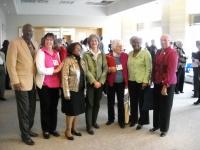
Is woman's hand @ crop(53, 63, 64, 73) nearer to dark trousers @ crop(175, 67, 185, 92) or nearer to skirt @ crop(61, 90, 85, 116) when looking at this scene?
skirt @ crop(61, 90, 85, 116)

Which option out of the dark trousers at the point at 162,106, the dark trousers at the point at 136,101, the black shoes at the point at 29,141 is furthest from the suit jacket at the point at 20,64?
the dark trousers at the point at 162,106

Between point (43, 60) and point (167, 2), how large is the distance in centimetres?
700

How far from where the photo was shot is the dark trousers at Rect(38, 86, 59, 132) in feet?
14.1

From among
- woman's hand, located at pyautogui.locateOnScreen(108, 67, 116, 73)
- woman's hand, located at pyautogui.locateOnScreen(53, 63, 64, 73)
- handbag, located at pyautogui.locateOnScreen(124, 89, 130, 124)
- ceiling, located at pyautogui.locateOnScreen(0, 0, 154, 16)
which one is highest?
ceiling, located at pyautogui.locateOnScreen(0, 0, 154, 16)

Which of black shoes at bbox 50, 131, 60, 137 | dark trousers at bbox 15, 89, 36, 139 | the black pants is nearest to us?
dark trousers at bbox 15, 89, 36, 139

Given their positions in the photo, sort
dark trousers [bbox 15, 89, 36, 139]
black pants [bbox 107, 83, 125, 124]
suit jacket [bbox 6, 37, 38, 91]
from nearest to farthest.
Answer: suit jacket [bbox 6, 37, 38, 91], dark trousers [bbox 15, 89, 36, 139], black pants [bbox 107, 83, 125, 124]

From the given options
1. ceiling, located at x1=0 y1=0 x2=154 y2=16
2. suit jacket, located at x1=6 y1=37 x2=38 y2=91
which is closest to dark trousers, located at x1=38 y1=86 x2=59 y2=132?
suit jacket, located at x1=6 y1=37 x2=38 y2=91

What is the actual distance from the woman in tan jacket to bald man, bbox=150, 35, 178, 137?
1118mm

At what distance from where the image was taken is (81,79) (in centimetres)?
440

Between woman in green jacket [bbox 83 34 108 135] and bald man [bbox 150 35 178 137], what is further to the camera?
woman in green jacket [bbox 83 34 108 135]

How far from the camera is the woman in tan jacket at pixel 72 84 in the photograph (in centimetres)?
425

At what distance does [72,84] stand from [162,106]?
1380 millimetres

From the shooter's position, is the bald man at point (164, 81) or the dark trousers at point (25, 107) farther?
the bald man at point (164, 81)

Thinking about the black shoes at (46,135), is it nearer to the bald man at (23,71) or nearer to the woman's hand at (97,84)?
the bald man at (23,71)
